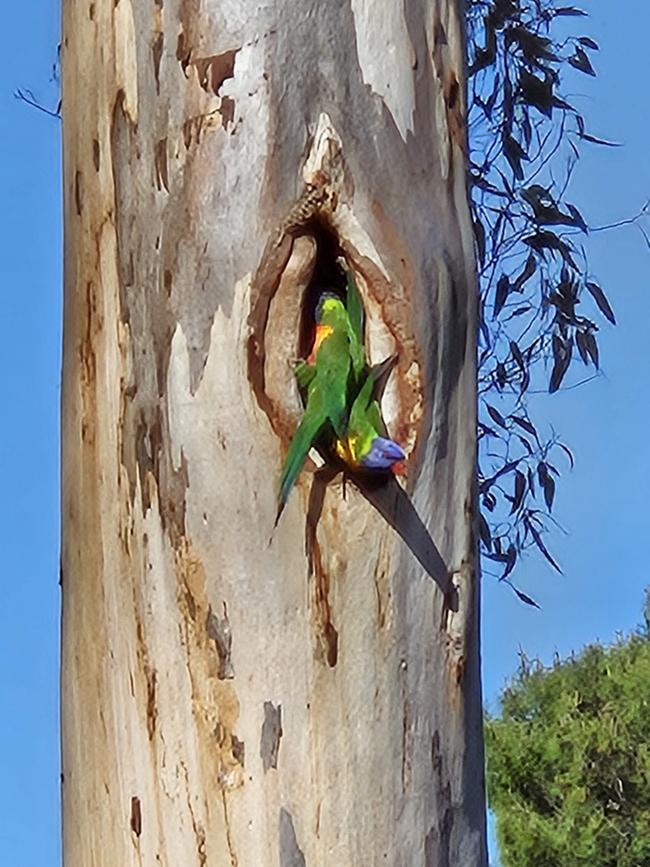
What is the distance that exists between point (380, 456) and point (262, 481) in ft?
0.29

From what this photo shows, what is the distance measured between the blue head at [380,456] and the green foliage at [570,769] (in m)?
2.88

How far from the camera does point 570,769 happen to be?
3869 mm

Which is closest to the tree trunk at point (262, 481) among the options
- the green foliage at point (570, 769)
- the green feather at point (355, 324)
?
the green feather at point (355, 324)

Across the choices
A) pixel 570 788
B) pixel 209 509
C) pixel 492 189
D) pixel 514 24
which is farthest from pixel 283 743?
pixel 570 788

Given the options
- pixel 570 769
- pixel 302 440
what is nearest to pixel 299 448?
pixel 302 440

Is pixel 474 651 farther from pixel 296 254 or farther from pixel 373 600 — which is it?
pixel 296 254

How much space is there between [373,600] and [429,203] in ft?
1.01

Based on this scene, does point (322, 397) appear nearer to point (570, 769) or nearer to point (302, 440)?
point (302, 440)

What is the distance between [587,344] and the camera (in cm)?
270

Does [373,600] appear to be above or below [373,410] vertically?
below

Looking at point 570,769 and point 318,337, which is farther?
point 570,769

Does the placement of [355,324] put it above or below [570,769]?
below

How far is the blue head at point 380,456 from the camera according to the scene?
1.05m

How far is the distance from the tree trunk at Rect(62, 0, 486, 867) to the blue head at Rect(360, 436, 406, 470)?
32mm
